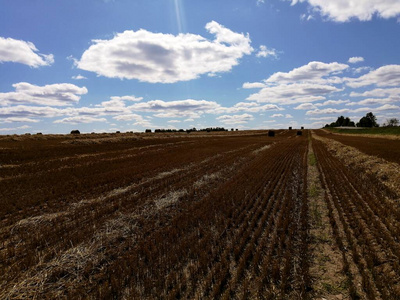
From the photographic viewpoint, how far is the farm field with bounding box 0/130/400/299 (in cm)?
477

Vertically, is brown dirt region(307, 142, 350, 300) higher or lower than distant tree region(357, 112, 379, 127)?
lower

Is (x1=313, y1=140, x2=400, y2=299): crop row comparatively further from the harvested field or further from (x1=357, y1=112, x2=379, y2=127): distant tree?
(x1=357, y1=112, x2=379, y2=127): distant tree

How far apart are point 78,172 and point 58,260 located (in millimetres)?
13127

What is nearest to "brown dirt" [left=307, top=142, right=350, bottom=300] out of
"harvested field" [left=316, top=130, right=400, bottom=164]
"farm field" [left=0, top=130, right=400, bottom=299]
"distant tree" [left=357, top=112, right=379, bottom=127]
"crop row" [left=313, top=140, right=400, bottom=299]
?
"farm field" [left=0, top=130, right=400, bottom=299]

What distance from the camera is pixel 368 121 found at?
504 ft

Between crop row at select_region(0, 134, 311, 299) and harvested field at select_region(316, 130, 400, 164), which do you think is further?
harvested field at select_region(316, 130, 400, 164)

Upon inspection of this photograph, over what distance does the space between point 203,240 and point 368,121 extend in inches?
7429

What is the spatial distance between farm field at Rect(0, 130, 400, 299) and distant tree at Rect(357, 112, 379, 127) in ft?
579

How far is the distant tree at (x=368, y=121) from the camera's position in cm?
15338

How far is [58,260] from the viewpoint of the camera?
580 cm

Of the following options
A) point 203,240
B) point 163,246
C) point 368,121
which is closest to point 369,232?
point 203,240

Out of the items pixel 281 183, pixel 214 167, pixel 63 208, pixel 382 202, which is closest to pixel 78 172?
pixel 63 208

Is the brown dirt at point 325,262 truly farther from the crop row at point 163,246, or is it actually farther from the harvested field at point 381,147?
the harvested field at point 381,147

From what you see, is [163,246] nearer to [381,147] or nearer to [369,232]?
[369,232]
